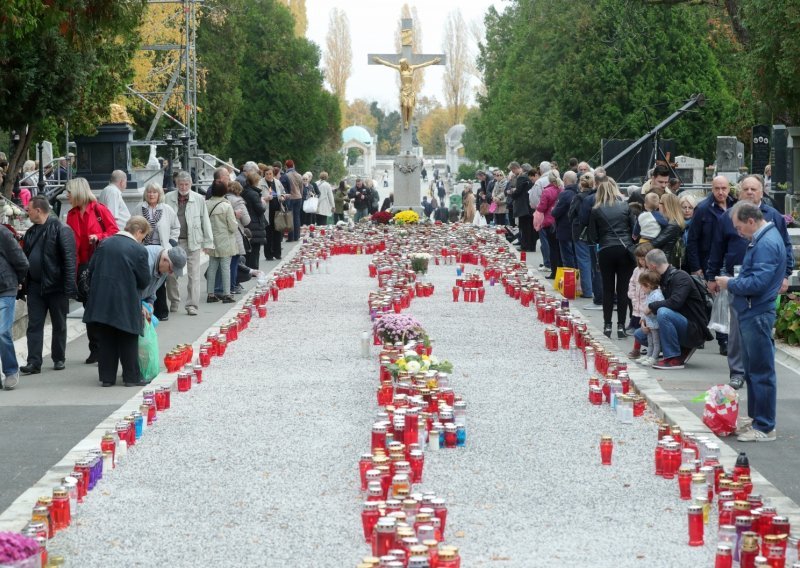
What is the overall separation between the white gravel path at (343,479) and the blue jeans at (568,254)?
670 cm

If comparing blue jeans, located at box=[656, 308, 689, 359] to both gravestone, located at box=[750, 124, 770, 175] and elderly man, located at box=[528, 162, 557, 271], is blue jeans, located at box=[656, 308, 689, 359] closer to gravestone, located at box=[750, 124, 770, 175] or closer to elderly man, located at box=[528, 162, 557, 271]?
elderly man, located at box=[528, 162, 557, 271]

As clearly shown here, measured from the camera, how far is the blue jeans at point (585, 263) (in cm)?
1956

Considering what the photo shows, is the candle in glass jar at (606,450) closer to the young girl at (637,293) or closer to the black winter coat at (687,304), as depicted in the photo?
the black winter coat at (687,304)

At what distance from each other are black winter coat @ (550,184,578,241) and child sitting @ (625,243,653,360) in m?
4.53

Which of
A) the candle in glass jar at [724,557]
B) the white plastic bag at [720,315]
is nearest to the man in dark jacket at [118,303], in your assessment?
the white plastic bag at [720,315]

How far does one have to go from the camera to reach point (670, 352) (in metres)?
13.6

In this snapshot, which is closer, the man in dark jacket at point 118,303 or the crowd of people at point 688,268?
the crowd of people at point 688,268

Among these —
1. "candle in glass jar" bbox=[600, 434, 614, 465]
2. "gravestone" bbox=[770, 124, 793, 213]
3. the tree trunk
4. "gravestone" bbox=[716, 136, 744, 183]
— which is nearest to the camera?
"candle in glass jar" bbox=[600, 434, 614, 465]

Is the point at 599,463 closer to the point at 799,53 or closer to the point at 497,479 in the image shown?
the point at 497,479

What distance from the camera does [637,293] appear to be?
49.3 feet

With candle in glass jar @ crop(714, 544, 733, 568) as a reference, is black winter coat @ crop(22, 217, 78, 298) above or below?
above

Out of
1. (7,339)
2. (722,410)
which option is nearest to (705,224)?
(722,410)

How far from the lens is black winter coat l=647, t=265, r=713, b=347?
1354 centimetres

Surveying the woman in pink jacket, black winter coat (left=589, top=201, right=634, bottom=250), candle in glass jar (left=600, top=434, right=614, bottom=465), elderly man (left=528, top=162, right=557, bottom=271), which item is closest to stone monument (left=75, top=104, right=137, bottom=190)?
elderly man (left=528, top=162, right=557, bottom=271)
